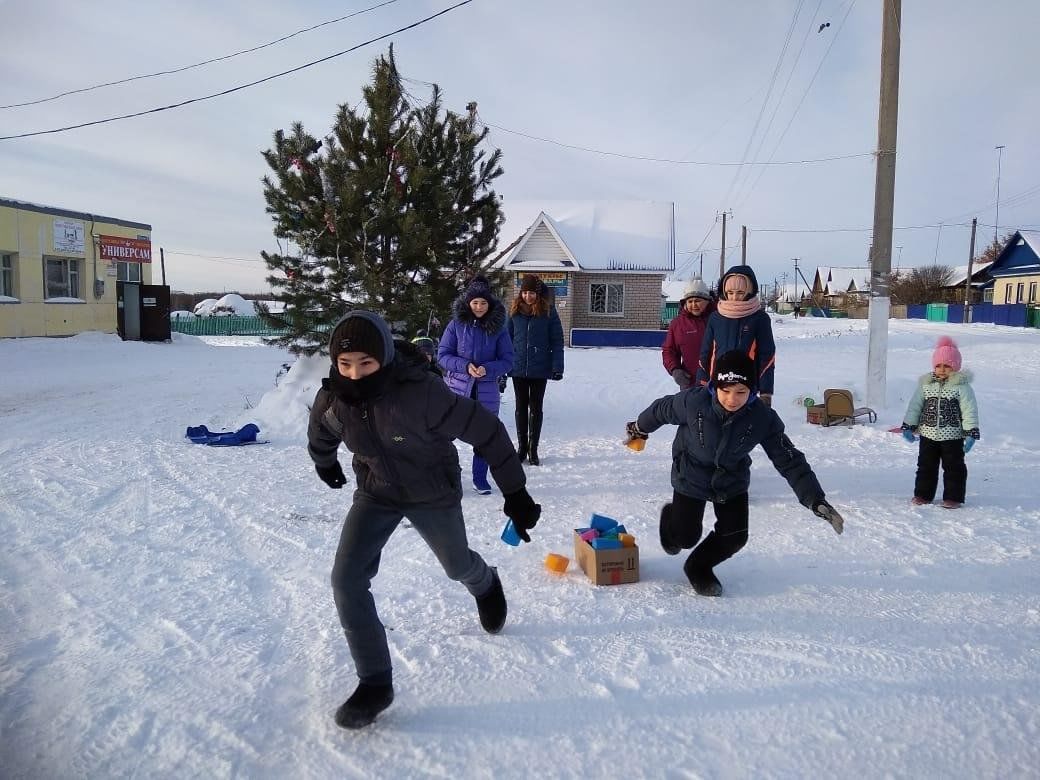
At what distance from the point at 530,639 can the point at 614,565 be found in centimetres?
85

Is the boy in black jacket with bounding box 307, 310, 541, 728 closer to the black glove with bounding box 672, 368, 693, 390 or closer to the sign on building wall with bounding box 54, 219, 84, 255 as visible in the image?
the black glove with bounding box 672, 368, 693, 390

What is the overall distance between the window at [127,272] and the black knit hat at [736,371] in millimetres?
28709

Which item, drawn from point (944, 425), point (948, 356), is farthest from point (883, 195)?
point (944, 425)

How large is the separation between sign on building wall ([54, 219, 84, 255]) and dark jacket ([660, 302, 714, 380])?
84.8 ft

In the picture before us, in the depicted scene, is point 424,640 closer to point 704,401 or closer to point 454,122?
point 704,401

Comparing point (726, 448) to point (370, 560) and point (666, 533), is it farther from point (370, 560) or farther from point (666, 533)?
point (370, 560)

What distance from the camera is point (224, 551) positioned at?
15.3 feet

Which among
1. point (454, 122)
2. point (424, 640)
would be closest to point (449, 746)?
point (424, 640)

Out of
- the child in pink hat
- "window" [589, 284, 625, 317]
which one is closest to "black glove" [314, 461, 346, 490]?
the child in pink hat

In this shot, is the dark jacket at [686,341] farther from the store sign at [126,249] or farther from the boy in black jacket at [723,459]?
the store sign at [126,249]

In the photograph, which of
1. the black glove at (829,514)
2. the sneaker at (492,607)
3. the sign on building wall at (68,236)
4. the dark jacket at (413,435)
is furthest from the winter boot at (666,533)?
the sign on building wall at (68,236)

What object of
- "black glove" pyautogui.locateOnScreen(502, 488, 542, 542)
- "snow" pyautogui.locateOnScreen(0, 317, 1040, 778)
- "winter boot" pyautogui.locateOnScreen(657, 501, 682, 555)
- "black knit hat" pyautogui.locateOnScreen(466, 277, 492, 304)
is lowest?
"snow" pyautogui.locateOnScreen(0, 317, 1040, 778)

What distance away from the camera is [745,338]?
5.41 meters

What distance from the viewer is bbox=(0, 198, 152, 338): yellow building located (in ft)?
76.3
